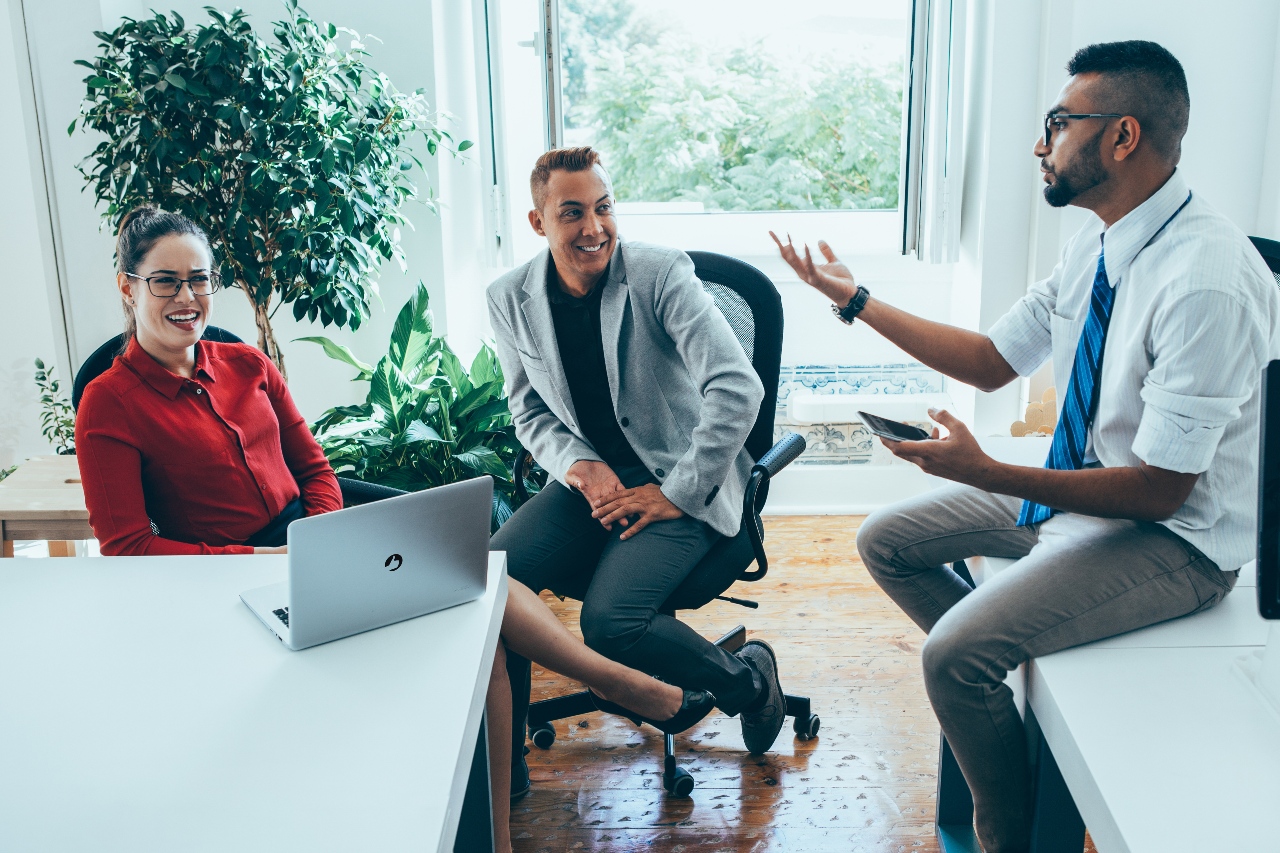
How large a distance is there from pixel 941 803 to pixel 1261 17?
97.9 inches

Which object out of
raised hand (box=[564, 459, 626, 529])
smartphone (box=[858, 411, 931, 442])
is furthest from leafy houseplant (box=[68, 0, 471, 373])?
smartphone (box=[858, 411, 931, 442])

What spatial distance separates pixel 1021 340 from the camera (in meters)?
1.95

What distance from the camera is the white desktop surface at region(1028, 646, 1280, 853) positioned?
3.01 feet

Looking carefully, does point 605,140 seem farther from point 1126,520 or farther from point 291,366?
point 1126,520

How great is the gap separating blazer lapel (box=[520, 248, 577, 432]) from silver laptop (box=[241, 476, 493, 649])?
0.83 meters

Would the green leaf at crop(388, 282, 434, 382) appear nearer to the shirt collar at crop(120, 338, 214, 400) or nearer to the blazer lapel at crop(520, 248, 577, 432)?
the blazer lapel at crop(520, 248, 577, 432)

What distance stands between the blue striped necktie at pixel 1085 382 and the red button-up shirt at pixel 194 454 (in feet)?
4.63

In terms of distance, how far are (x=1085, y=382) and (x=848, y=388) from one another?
212 centimetres

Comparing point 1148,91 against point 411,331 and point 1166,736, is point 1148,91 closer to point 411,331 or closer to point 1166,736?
point 1166,736

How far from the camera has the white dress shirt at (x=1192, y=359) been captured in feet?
4.69

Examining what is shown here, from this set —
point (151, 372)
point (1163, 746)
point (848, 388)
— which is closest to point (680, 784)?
point (1163, 746)

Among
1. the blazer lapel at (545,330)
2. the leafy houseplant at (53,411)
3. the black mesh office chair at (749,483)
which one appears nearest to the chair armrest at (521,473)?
the black mesh office chair at (749,483)

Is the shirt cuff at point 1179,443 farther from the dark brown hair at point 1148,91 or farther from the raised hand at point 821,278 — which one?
the raised hand at point 821,278

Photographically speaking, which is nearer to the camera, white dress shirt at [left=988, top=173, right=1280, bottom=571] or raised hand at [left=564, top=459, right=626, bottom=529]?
white dress shirt at [left=988, top=173, right=1280, bottom=571]
